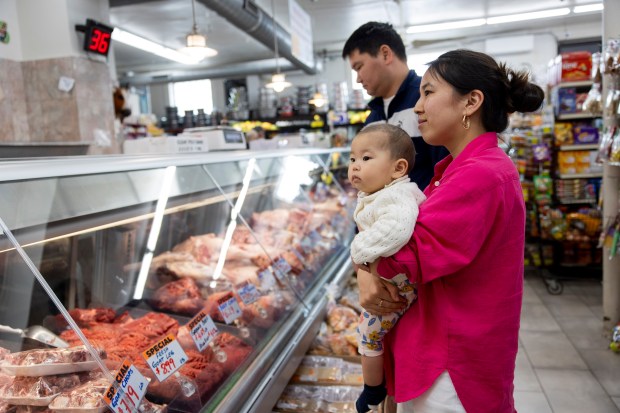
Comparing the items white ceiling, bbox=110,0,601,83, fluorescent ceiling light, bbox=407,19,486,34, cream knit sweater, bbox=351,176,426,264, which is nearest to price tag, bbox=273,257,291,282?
cream knit sweater, bbox=351,176,426,264

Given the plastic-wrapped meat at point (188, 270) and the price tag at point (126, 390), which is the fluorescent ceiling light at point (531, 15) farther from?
the price tag at point (126, 390)

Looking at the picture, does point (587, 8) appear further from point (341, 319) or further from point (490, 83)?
point (490, 83)

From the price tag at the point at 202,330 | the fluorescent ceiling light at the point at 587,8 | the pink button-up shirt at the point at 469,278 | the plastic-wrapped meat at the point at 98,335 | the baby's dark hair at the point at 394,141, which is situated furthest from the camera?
the fluorescent ceiling light at the point at 587,8

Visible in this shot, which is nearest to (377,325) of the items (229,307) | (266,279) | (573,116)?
(229,307)

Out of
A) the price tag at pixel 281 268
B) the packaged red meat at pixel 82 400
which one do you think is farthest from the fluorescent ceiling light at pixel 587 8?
the packaged red meat at pixel 82 400

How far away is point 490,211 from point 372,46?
55.8 inches

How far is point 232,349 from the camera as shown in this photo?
2018 mm

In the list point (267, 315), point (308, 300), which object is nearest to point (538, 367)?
point (308, 300)

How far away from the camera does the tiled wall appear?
6.16 m

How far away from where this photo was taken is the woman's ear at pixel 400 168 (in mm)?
1423

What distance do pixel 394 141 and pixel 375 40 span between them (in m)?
1.05

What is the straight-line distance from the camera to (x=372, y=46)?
2279mm

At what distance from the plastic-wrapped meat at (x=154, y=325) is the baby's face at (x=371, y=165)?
42.1 inches

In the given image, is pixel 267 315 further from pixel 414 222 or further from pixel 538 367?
pixel 538 367
